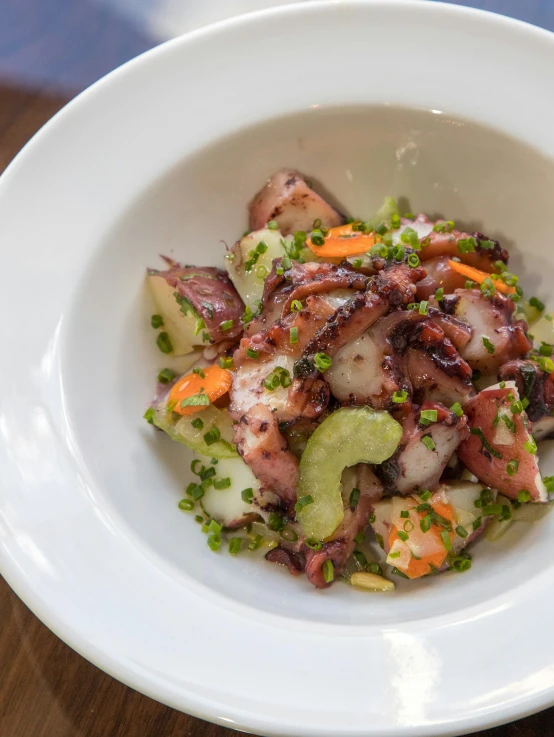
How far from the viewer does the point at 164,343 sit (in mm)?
2357

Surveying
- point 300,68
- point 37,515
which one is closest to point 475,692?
point 37,515

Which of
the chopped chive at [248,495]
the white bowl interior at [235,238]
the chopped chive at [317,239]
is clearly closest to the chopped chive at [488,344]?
the white bowl interior at [235,238]

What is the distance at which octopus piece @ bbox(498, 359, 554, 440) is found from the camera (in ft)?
6.40

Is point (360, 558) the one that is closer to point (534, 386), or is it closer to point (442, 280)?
point (534, 386)

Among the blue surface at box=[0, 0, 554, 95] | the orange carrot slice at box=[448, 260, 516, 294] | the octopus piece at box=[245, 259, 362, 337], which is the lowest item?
the octopus piece at box=[245, 259, 362, 337]

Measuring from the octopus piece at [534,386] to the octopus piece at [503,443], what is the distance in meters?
0.10

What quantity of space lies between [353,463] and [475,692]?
2.14ft

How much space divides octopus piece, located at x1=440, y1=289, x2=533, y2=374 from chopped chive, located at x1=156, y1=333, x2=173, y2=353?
1035 millimetres

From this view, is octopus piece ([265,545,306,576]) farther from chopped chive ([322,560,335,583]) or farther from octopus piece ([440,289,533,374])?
octopus piece ([440,289,533,374])

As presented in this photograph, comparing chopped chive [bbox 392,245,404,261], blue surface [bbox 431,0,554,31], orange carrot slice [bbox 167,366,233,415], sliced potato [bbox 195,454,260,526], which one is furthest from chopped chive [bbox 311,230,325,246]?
blue surface [bbox 431,0,554,31]

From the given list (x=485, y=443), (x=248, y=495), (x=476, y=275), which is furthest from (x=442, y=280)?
(x=248, y=495)

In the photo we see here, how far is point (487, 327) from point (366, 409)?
1.78ft

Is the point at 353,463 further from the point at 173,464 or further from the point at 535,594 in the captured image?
the point at 173,464

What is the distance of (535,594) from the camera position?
5.05 feet
